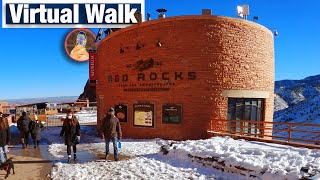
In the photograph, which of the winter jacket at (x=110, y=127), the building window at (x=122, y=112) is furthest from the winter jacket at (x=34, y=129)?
the winter jacket at (x=110, y=127)

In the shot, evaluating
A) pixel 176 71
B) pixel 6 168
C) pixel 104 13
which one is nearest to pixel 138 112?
pixel 176 71

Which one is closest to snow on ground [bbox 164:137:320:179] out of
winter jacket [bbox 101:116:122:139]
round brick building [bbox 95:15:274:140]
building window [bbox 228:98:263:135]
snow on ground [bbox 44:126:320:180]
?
snow on ground [bbox 44:126:320:180]

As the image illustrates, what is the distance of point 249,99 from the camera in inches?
623

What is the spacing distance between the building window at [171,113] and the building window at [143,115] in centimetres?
69

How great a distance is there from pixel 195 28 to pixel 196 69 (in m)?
2.07

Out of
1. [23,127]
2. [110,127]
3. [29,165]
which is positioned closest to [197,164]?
[110,127]

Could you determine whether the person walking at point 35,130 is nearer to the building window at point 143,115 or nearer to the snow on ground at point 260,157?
the building window at point 143,115

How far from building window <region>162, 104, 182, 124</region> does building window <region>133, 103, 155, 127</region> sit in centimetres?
69

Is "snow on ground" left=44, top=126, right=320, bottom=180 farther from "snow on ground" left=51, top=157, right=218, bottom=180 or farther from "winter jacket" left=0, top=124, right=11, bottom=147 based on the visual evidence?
"winter jacket" left=0, top=124, right=11, bottom=147

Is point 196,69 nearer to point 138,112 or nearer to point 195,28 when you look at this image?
point 195,28

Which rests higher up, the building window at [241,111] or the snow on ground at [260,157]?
the building window at [241,111]

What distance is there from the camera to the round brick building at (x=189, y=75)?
580 inches

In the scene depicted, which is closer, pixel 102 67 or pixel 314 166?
pixel 314 166

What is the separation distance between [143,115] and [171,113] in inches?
63.5
